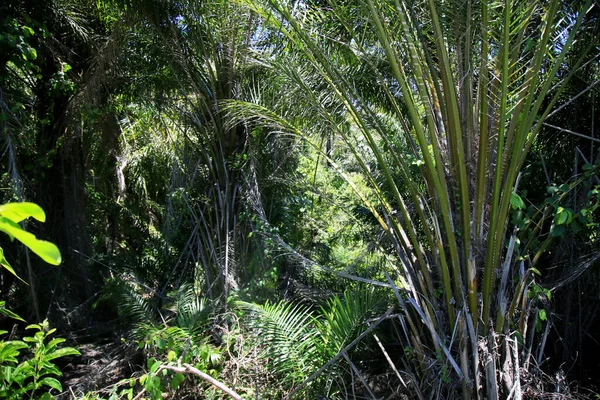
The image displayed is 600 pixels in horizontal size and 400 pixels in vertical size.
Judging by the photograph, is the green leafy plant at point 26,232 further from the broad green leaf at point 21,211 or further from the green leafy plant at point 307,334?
the green leafy plant at point 307,334

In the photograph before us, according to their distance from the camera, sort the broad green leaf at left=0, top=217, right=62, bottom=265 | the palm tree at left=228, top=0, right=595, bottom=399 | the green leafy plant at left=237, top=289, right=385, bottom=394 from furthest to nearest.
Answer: the green leafy plant at left=237, top=289, right=385, bottom=394
the palm tree at left=228, top=0, right=595, bottom=399
the broad green leaf at left=0, top=217, right=62, bottom=265

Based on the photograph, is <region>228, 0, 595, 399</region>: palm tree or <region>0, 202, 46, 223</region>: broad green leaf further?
<region>228, 0, 595, 399</region>: palm tree

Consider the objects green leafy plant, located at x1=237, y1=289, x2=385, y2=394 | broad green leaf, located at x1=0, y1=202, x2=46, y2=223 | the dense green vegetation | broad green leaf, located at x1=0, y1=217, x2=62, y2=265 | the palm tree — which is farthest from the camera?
green leafy plant, located at x1=237, y1=289, x2=385, y2=394

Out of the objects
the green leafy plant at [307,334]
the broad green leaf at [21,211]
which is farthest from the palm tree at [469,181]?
the broad green leaf at [21,211]

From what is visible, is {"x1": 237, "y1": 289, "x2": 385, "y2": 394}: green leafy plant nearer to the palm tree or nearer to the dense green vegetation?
the dense green vegetation

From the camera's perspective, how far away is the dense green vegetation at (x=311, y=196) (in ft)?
11.4

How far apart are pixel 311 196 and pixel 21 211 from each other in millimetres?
6505

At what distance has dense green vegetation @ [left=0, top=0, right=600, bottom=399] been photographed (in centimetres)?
348

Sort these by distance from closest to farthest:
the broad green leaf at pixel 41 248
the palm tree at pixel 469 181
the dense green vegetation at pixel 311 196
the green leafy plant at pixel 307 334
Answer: the broad green leaf at pixel 41 248 < the palm tree at pixel 469 181 < the dense green vegetation at pixel 311 196 < the green leafy plant at pixel 307 334

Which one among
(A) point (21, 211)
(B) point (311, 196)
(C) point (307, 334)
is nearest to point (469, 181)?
(C) point (307, 334)

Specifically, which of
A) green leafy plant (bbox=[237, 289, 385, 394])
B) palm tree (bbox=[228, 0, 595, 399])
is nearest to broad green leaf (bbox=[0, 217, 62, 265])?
palm tree (bbox=[228, 0, 595, 399])

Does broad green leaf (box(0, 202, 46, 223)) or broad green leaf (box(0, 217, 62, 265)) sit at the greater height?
broad green leaf (box(0, 202, 46, 223))

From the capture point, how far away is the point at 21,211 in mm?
1082

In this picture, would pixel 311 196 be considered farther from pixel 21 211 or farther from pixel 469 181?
pixel 21 211
